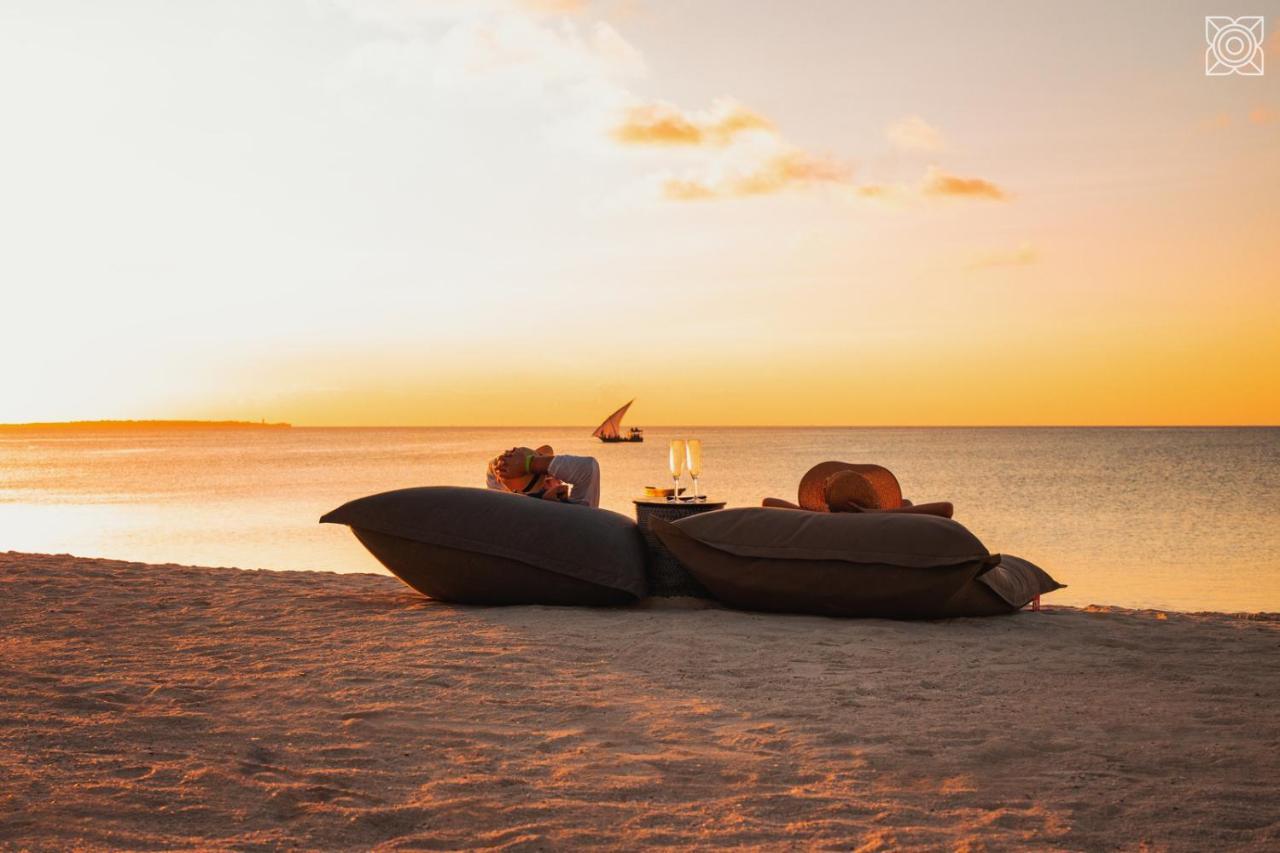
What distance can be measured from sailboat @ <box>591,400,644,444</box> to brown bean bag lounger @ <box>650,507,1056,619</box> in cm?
7776

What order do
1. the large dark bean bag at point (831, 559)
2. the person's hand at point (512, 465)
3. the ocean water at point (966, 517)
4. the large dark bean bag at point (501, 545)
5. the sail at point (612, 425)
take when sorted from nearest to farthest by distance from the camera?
the large dark bean bag at point (831, 559) → the large dark bean bag at point (501, 545) → the person's hand at point (512, 465) → the ocean water at point (966, 517) → the sail at point (612, 425)

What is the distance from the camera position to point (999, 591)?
19.4 feet

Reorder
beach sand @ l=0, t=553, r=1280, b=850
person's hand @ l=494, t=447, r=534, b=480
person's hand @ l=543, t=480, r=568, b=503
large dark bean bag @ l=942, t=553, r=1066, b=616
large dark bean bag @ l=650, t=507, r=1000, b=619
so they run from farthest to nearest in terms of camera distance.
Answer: person's hand @ l=494, t=447, r=534, b=480, person's hand @ l=543, t=480, r=568, b=503, large dark bean bag @ l=942, t=553, r=1066, b=616, large dark bean bag @ l=650, t=507, r=1000, b=619, beach sand @ l=0, t=553, r=1280, b=850

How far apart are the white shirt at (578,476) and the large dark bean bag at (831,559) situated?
982 millimetres

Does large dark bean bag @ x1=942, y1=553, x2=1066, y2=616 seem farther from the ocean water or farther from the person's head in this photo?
the ocean water

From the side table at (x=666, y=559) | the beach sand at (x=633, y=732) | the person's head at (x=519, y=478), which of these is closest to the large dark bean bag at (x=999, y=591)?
the beach sand at (x=633, y=732)

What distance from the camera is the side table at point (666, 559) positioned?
6242mm

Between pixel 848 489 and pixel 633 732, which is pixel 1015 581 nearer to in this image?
pixel 848 489

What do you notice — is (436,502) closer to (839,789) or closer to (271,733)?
(271,733)

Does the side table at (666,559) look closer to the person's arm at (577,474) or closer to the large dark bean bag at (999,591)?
the person's arm at (577,474)

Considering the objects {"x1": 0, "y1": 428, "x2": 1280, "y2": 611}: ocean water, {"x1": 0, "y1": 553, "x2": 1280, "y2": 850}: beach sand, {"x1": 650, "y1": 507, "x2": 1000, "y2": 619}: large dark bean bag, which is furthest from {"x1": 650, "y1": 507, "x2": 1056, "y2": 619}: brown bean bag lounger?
{"x1": 0, "y1": 428, "x2": 1280, "y2": 611}: ocean water

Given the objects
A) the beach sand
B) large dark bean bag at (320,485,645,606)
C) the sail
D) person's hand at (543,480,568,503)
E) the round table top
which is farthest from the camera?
the sail

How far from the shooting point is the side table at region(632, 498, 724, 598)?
6242 millimetres

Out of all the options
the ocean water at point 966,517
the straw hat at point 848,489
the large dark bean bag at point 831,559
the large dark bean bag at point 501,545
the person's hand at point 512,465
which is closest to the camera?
the large dark bean bag at point 831,559
